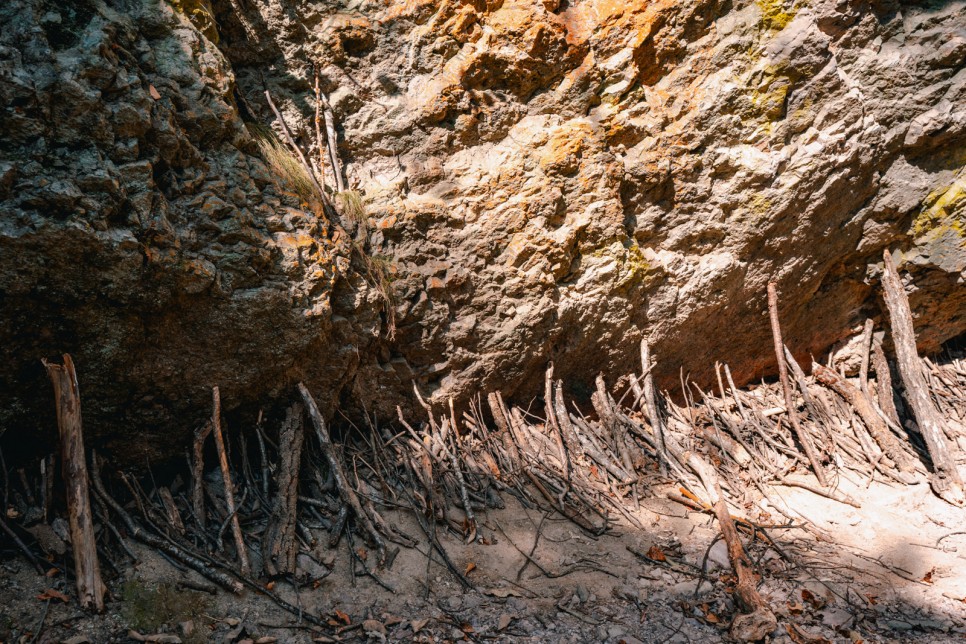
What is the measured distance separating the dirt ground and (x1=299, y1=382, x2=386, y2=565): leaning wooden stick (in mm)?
136

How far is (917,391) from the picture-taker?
555 cm

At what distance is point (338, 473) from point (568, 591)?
1.73 m

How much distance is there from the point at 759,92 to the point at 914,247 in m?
2.69

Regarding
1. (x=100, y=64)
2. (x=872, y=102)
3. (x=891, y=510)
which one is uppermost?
(x=100, y=64)

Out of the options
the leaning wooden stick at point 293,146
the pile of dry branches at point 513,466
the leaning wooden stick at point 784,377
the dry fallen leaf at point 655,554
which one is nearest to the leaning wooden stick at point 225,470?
the pile of dry branches at point 513,466

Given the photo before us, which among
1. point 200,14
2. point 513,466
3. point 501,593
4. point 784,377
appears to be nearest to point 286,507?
point 501,593

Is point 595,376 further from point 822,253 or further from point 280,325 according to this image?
point 280,325

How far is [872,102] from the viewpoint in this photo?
16.0 ft

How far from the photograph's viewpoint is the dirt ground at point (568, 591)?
2.81 m

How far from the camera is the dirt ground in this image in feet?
9.22

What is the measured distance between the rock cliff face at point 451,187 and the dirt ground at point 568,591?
3.51 ft

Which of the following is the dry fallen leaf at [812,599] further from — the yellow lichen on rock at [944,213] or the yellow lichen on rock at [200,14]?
the yellow lichen on rock at [200,14]

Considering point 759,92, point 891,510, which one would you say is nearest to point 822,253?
point 759,92

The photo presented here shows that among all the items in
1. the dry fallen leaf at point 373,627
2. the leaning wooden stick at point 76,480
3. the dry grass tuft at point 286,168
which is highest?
the dry grass tuft at point 286,168
